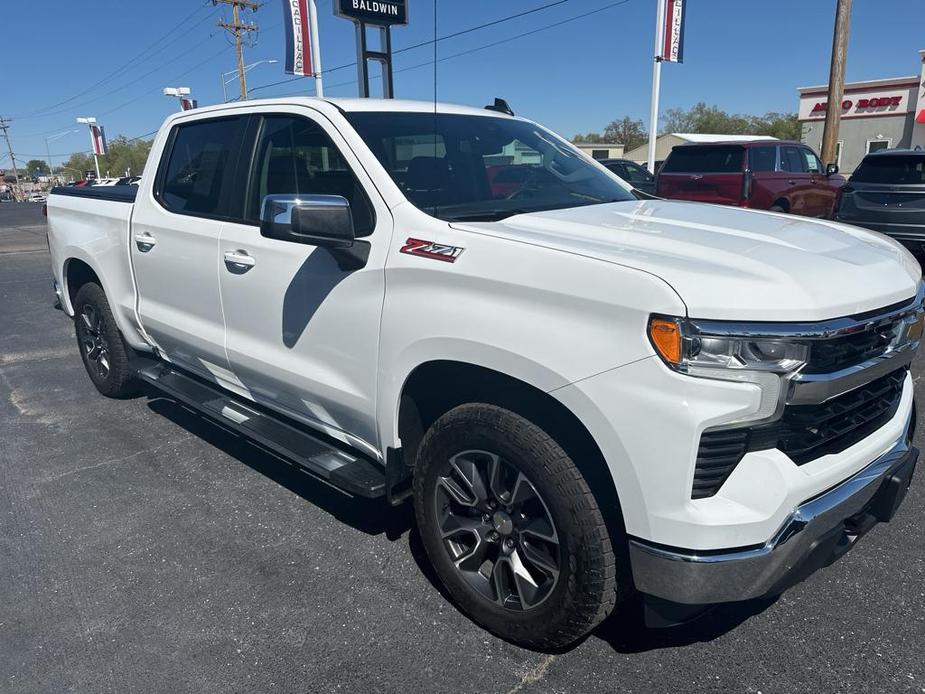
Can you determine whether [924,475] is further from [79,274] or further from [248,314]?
[79,274]

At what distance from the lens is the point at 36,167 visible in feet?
566

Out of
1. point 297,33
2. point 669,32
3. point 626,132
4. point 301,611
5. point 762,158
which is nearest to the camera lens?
point 301,611

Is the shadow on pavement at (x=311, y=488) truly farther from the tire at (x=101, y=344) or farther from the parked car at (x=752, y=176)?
the parked car at (x=752, y=176)

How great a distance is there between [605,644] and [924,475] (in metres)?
2.39

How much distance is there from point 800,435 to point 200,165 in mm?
3318

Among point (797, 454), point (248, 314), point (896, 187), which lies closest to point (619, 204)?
point (797, 454)

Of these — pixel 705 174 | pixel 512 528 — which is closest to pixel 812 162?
pixel 705 174

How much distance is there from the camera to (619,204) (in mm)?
3219

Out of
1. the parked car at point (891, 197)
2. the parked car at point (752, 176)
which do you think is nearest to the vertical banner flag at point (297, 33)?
the parked car at point (752, 176)

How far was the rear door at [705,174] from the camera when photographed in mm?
12570

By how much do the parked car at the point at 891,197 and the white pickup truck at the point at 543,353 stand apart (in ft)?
25.0

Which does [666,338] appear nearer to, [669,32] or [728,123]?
[669,32]

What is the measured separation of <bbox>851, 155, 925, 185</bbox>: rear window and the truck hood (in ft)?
27.2

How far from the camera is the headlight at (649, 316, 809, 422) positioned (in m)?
1.89
